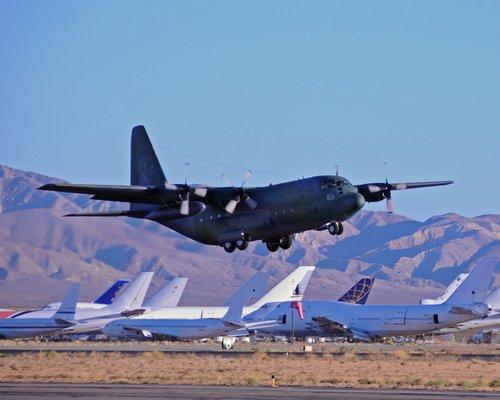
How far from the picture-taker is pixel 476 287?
11225 cm

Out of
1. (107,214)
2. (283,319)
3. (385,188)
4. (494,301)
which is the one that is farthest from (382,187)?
(494,301)

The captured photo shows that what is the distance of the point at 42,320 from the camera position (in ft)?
375

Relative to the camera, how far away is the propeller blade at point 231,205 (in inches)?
2662

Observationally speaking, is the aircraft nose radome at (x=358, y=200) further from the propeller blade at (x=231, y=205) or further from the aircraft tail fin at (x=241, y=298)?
the aircraft tail fin at (x=241, y=298)

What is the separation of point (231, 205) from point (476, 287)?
1991 inches

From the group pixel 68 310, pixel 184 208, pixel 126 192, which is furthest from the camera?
pixel 68 310

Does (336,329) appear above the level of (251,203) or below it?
below

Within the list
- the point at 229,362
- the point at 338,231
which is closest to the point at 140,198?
the point at 338,231

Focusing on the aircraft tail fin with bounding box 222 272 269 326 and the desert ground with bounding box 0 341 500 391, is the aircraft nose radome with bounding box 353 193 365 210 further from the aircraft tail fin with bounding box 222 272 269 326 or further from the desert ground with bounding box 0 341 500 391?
the aircraft tail fin with bounding box 222 272 269 326

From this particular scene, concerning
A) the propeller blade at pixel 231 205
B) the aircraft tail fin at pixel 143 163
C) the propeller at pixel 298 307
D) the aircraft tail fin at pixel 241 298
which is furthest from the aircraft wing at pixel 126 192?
the propeller at pixel 298 307

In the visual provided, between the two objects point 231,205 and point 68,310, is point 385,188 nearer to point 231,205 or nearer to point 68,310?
point 231,205

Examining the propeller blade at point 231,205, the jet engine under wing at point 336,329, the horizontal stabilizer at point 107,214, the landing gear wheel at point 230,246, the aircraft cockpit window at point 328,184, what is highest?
the aircraft cockpit window at point 328,184

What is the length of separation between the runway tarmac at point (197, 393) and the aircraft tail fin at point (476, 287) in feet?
187

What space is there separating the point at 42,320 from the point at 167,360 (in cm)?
3295
